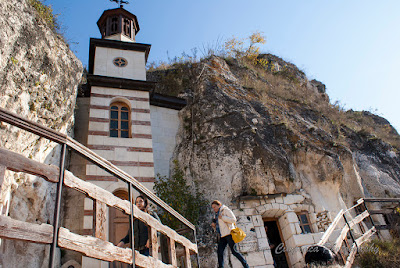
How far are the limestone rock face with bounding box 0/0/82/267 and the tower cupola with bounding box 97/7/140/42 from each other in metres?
5.88

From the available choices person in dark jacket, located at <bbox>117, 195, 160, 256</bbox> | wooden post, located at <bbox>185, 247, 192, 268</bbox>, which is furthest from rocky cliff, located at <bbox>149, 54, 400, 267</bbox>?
person in dark jacket, located at <bbox>117, 195, 160, 256</bbox>

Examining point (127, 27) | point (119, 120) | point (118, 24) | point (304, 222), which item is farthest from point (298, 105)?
point (118, 24)

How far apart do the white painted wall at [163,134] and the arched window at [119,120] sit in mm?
1068

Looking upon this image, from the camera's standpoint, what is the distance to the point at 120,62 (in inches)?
508

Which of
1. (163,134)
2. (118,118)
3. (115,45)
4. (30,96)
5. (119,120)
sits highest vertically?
(115,45)

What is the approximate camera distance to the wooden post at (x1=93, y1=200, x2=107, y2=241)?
3.76 metres

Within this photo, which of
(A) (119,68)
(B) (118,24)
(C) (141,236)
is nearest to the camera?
(C) (141,236)

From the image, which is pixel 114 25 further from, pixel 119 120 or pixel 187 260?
pixel 187 260

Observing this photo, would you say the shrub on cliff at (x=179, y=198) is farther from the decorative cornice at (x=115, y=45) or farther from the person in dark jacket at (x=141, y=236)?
the decorative cornice at (x=115, y=45)

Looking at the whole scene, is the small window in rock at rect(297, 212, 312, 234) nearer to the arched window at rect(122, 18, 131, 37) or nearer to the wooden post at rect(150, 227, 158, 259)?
the wooden post at rect(150, 227, 158, 259)

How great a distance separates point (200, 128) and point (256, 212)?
3845 millimetres

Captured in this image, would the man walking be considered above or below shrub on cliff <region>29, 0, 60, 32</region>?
below

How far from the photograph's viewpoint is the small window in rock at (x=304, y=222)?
956cm

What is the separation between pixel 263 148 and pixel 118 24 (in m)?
9.49
